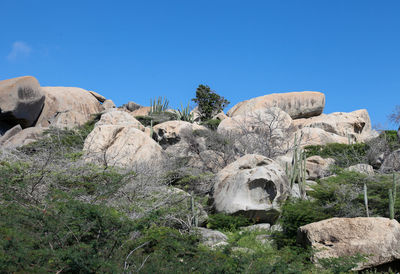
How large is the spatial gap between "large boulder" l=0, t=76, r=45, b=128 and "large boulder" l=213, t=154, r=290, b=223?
24935 mm

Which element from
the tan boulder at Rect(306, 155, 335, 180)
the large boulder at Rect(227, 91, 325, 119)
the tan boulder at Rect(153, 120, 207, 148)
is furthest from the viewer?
the large boulder at Rect(227, 91, 325, 119)

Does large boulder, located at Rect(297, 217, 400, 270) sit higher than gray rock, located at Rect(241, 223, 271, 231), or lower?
lower

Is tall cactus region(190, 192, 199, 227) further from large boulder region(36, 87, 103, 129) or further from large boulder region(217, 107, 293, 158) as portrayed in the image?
large boulder region(36, 87, 103, 129)

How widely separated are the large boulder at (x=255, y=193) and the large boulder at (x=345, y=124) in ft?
64.7

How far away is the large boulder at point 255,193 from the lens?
13.6 meters

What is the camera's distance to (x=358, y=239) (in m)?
10.0

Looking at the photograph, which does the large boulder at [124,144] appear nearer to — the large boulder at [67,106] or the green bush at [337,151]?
the green bush at [337,151]

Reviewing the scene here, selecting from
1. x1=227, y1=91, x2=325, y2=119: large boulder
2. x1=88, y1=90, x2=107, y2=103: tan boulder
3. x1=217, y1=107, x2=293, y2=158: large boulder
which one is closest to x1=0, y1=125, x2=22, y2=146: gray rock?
x1=217, y1=107, x2=293, y2=158: large boulder

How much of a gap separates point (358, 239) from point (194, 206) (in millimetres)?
5015

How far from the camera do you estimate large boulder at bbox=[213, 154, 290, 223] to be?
44.8ft

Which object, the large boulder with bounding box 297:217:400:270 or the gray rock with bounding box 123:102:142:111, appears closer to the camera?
the large boulder with bounding box 297:217:400:270

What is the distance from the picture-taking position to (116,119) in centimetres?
2627

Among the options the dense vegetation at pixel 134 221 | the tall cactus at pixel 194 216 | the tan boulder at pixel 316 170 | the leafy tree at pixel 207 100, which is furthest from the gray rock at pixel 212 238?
the leafy tree at pixel 207 100

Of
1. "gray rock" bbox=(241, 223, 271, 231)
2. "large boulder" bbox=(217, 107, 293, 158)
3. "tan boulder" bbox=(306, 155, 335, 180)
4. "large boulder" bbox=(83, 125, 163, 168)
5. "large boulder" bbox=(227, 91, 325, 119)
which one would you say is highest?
"large boulder" bbox=(227, 91, 325, 119)
